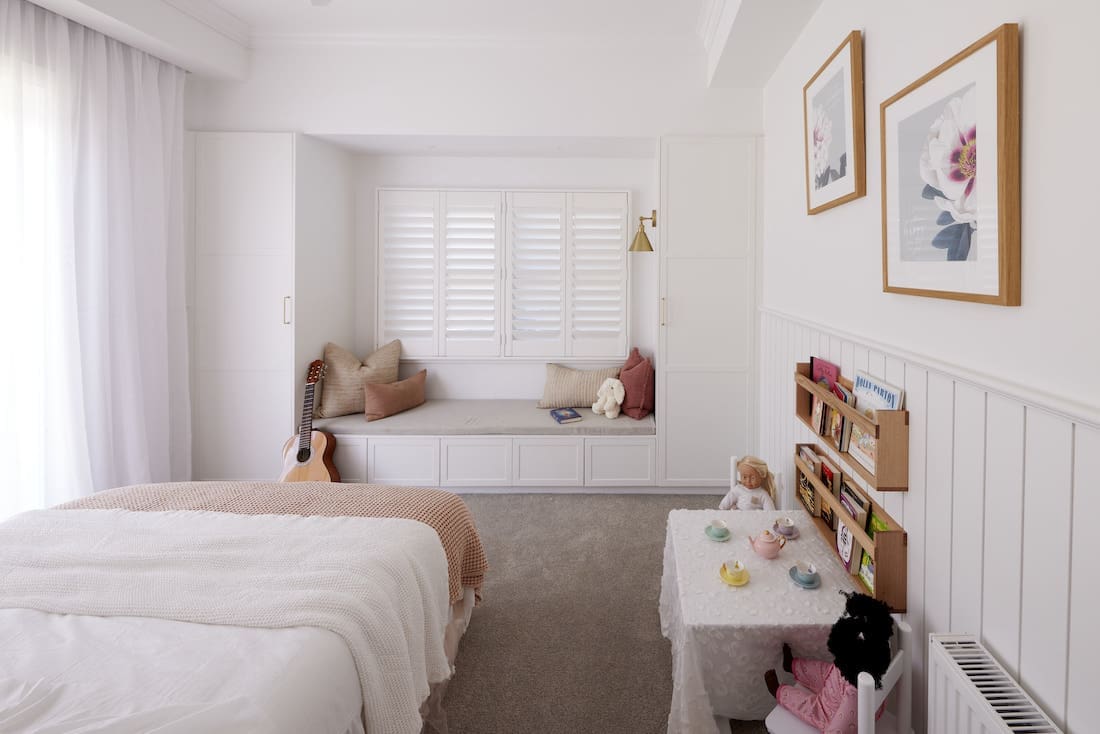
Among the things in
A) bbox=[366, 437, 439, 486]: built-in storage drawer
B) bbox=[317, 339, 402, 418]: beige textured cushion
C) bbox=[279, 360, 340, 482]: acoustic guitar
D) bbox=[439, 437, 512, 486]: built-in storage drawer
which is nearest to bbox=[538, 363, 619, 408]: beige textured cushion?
bbox=[439, 437, 512, 486]: built-in storage drawer

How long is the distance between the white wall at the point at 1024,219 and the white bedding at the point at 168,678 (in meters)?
1.49

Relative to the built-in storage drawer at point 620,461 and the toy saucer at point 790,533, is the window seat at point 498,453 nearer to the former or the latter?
the built-in storage drawer at point 620,461

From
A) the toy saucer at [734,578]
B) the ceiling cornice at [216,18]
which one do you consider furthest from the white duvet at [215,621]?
the ceiling cornice at [216,18]

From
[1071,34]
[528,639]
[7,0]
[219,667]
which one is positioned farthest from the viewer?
[7,0]

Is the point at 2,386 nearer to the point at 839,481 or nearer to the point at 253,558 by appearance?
the point at 253,558

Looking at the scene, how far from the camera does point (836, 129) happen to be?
2.16 metres

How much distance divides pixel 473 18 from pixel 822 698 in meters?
3.47

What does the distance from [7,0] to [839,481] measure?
3.79 meters

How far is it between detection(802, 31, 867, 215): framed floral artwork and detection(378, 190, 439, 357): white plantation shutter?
8.61ft

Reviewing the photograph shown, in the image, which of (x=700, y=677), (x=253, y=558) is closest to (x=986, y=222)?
(x=700, y=677)

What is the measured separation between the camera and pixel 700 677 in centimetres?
163

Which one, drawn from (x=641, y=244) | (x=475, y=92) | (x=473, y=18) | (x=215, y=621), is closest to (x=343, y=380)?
(x=475, y=92)

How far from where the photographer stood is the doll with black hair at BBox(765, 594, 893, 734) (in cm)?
137

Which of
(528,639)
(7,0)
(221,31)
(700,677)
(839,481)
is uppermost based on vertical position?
(221,31)
